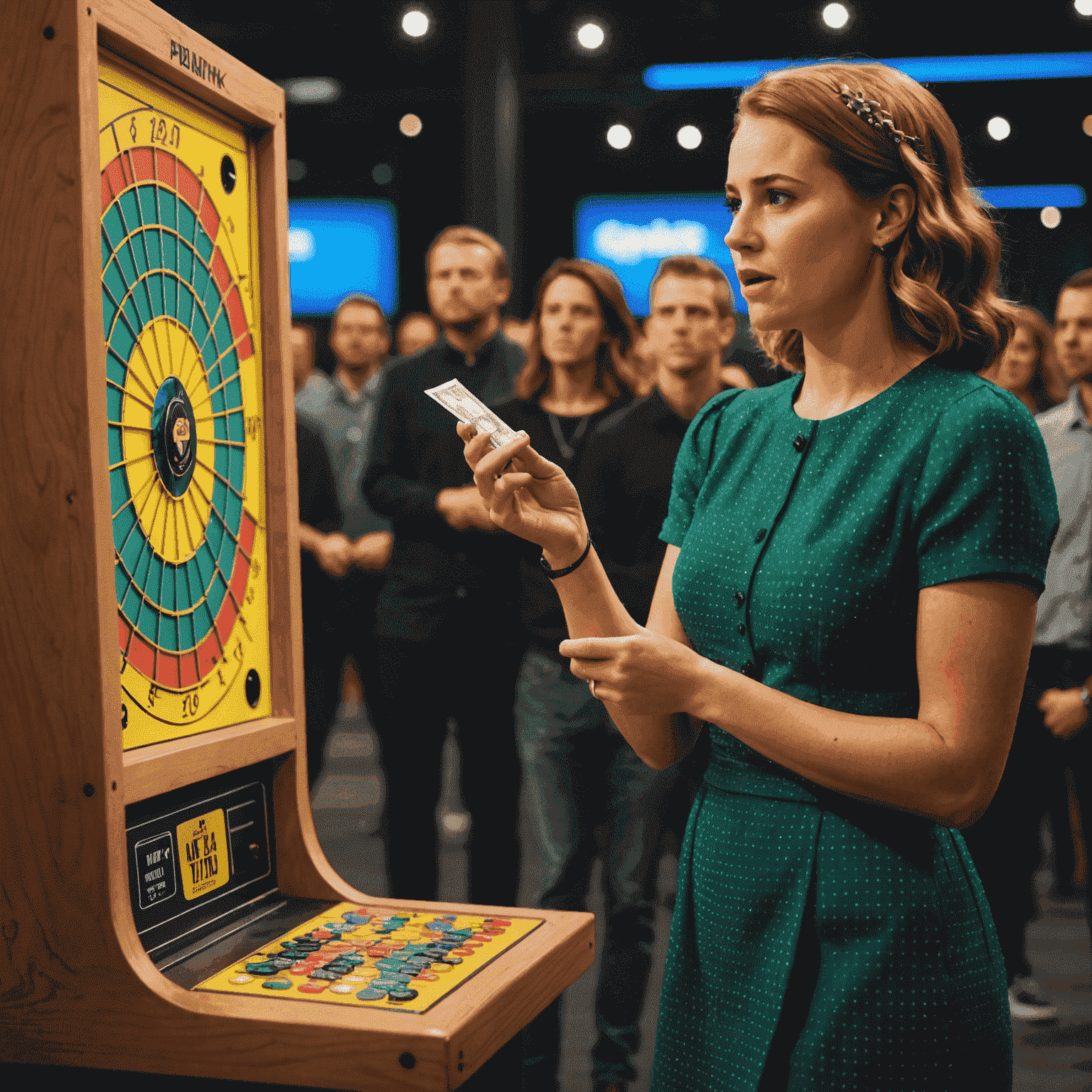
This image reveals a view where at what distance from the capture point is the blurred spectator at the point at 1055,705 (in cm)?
305

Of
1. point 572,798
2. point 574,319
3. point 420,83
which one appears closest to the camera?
point 572,798

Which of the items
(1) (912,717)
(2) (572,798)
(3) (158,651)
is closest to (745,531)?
(1) (912,717)

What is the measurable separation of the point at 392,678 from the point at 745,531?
2.09 metres

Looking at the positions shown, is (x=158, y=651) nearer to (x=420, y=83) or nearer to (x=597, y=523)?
(x=597, y=523)

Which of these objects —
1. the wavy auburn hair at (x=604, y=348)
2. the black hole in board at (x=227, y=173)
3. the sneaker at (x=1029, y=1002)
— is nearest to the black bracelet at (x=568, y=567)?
the black hole in board at (x=227, y=173)

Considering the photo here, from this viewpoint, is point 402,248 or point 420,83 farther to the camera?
point 402,248

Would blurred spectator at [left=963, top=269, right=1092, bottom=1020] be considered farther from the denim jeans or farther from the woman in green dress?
the woman in green dress

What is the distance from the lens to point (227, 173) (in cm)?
148

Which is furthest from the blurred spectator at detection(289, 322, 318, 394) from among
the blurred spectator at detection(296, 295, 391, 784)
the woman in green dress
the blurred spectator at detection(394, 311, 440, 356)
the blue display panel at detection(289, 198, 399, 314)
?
the woman in green dress

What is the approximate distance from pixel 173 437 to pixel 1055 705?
2.37 m

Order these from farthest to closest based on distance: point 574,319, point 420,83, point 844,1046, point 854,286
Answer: point 420,83 → point 574,319 → point 854,286 → point 844,1046

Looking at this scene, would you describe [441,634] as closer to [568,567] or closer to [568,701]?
[568,701]

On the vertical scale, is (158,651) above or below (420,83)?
below

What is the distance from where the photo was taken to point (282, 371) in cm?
156
